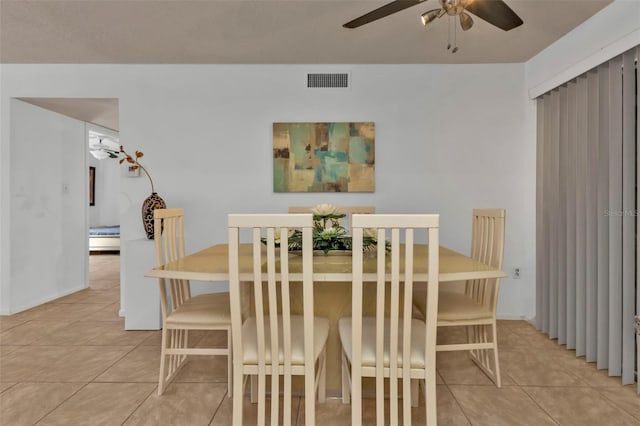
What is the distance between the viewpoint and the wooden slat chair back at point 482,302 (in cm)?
196

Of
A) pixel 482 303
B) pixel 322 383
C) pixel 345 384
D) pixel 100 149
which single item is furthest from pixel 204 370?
pixel 100 149

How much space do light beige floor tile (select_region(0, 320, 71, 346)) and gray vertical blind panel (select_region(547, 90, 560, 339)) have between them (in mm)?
4209

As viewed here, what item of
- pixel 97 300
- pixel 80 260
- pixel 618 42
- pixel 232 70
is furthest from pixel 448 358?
pixel 80 260

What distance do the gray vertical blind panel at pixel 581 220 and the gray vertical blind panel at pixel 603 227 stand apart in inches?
6.3

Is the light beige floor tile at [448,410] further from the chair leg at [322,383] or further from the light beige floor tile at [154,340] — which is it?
the light beige floor tile at [154,340]

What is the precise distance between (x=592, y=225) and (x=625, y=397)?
1.07 m

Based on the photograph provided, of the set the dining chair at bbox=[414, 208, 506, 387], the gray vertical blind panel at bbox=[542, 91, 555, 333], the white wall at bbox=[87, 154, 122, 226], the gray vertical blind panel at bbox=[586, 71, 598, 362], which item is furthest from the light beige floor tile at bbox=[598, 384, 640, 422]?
the white wall at bbox=[87, 154, 122, 226]

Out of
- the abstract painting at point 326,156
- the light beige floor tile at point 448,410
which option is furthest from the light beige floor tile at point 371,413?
the abstract painting at point 326,156

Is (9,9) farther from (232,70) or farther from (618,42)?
(618,42)

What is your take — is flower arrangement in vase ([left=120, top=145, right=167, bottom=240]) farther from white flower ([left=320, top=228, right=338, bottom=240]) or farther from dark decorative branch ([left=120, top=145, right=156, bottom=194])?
white flower ([left=320, top=228, right=338, bottom=240])

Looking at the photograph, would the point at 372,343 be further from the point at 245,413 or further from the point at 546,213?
the point at 546,213

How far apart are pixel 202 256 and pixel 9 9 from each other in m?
2.24

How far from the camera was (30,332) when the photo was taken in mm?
2885

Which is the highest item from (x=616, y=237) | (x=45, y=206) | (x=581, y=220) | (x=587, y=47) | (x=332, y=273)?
(x=587, y=47)
